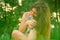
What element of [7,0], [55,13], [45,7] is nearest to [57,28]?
[55,13]

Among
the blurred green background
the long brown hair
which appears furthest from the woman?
the blurred green background

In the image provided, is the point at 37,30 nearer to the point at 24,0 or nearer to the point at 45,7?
the point at 45,7

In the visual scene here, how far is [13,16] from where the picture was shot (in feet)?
24.9

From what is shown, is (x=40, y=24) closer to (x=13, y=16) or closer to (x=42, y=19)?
(x=42, y=19)

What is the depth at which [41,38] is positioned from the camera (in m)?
4.85

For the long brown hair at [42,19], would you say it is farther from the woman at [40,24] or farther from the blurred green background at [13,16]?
the blurred green background at [13,16]

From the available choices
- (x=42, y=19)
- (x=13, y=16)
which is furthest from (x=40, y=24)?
(x=13, y=16)

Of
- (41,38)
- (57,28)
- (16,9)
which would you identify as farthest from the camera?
(16,9)

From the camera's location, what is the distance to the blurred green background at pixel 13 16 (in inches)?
278

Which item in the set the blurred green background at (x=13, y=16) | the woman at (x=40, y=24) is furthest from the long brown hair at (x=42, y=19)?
the blurred green background at (x=13, y=16)

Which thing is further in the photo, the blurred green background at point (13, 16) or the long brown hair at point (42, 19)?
the blurred green background at point (13, 16)

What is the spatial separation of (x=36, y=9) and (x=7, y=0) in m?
3.09

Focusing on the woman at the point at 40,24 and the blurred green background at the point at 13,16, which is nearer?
the woman at the point at 40,24

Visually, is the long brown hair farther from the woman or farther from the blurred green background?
the blurred green background
